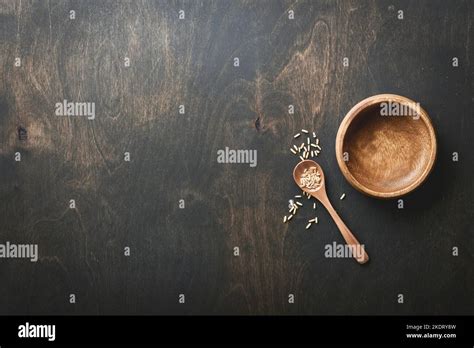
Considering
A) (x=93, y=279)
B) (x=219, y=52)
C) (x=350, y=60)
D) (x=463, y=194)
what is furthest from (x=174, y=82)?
(x=463, y=194)

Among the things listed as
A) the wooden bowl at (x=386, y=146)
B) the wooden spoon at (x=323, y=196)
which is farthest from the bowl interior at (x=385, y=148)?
the wooden spoon at (x=323, y=196)

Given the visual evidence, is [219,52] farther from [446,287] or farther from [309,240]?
[446,287]

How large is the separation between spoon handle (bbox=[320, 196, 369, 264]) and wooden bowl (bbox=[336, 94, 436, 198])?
12 centimetres

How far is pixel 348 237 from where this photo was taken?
173cm

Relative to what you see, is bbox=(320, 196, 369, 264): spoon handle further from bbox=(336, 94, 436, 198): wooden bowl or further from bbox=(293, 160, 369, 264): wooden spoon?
bbox=(336, 94, 436, 198): wooden bowl

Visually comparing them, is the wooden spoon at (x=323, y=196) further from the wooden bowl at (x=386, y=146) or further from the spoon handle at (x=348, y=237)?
the wooden bowl at (x=386, y=146)

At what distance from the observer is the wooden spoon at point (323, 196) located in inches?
68.1

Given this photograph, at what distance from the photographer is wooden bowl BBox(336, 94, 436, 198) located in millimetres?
1656

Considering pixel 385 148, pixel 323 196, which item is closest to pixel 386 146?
pixel 385 148

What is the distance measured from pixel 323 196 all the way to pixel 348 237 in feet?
0.47

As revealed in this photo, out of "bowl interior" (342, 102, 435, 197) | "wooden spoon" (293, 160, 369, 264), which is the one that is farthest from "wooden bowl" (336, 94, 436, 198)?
"wooden spoon" (293, 160, 369, 264)

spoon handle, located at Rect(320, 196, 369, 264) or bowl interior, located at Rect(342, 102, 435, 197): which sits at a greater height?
bowl interior, located at Rect(342, 102, 435, 197)

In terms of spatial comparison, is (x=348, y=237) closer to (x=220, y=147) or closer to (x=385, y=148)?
(x=385, y=148)

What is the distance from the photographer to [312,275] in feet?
5.82
